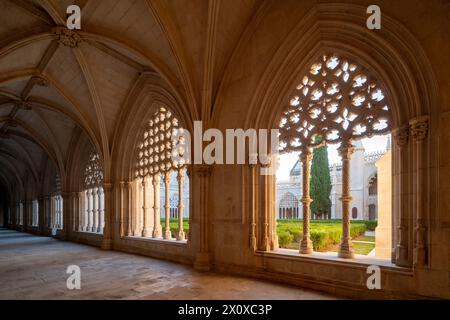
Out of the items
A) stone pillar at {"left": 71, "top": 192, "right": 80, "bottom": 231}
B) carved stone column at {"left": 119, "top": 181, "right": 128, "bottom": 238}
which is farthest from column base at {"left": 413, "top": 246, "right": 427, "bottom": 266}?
stone pillar at {"left": 71, "top": 192, "right": 80, "bottom": 231}

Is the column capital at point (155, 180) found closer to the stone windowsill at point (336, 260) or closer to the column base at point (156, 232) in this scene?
the column base at point (156, 232)

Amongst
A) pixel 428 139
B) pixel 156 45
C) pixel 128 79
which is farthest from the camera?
pixel 128 79

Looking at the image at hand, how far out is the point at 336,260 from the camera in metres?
4.05

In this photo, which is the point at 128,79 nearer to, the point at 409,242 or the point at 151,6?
the point at 151,6

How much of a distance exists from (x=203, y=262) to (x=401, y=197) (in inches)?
137

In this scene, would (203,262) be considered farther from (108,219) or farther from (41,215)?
(41,215)

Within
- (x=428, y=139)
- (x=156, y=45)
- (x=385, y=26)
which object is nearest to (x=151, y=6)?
(x=156, y=45)

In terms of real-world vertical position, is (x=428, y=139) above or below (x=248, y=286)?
above

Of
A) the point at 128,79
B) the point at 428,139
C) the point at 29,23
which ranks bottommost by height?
the point at 428,139

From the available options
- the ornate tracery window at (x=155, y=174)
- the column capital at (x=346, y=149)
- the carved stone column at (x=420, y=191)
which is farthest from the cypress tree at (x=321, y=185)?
the carved stone column at (x=420, y=191)

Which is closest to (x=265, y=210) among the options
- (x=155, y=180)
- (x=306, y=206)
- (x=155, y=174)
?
(x=306, y=206)

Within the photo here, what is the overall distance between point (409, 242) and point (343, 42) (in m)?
2.79

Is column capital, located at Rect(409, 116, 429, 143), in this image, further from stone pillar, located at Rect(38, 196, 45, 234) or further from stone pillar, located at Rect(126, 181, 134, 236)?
stone pillar, located at Rect(38, 196, 45, 234)

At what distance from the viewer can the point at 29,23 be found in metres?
5.95
